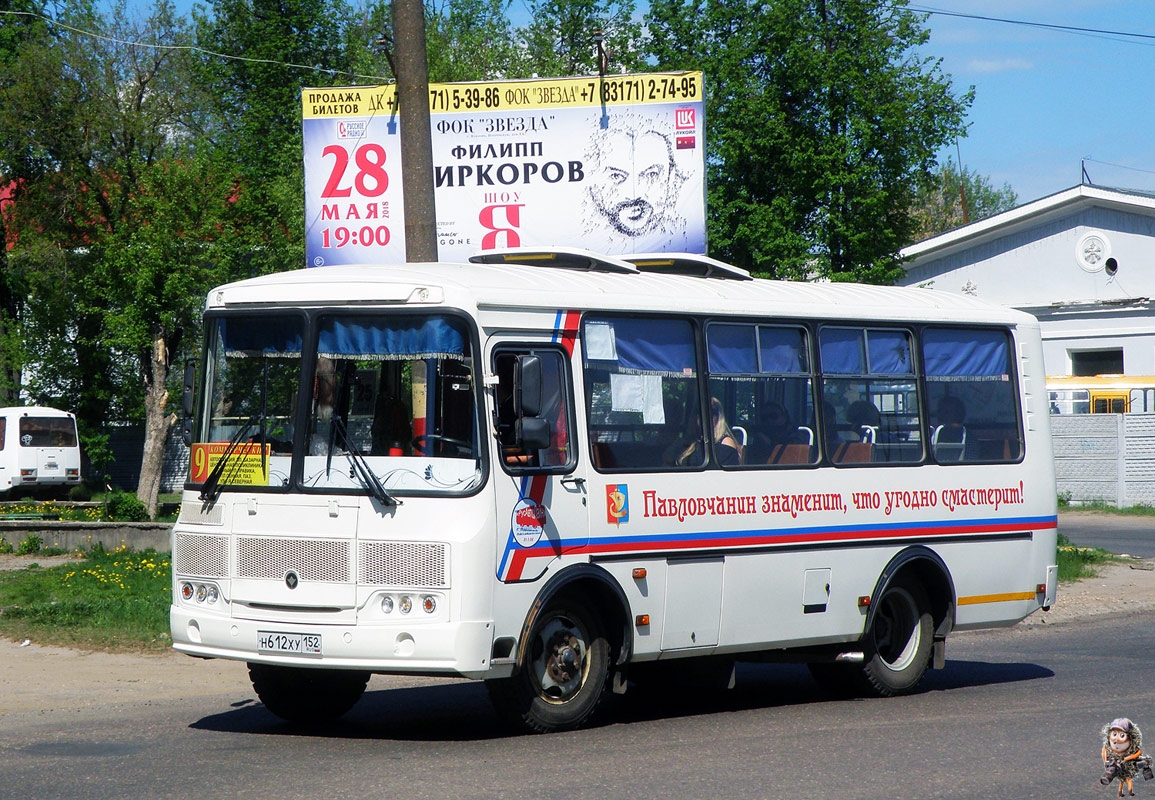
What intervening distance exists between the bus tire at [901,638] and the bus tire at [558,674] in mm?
2896

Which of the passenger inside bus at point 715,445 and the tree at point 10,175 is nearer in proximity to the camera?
the passenger inside bus at point 715,445

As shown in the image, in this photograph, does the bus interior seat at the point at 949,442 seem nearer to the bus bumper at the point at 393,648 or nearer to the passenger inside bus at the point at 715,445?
the passenger inside bus at the point at 715,445

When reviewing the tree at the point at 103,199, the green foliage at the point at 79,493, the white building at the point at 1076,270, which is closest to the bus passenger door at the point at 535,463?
the tree at the point at 103,199

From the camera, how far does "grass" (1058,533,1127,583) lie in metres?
20.9

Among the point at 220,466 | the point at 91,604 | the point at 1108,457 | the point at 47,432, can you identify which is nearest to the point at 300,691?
the point at 220,466

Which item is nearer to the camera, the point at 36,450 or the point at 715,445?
the point at 715,445

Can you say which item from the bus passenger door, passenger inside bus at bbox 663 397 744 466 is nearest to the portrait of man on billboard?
passenger inside bus at bbox 663 397 744 466

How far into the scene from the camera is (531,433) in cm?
866

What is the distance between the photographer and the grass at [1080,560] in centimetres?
2086

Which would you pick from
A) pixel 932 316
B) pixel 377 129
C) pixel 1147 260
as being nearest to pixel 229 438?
pixel 932 316

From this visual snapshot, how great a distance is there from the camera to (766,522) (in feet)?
33.9

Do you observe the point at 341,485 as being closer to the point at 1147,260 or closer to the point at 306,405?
the point at 306,405

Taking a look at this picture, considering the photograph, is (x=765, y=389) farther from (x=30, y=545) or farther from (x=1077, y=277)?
(x=1077, y=277)

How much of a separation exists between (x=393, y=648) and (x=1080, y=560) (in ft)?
53.5
